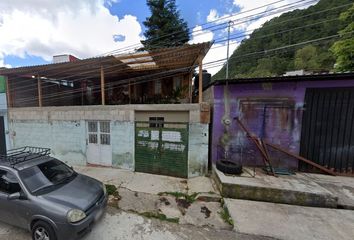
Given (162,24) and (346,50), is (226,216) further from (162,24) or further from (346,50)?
(162,24)

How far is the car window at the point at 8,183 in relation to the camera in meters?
3.25

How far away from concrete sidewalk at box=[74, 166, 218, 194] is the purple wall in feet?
4.44

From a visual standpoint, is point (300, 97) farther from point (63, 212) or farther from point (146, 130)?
point (63, 212)

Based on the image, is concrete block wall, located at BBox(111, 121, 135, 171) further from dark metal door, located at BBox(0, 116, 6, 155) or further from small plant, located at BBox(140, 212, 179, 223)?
dark metal door, located at BBox(0, 116, 6, 155)

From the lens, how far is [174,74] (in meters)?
10.1

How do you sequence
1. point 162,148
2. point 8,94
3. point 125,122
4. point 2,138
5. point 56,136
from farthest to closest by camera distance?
point 2,138
point 8,94
point 56,136
point 125,122
point 162,148

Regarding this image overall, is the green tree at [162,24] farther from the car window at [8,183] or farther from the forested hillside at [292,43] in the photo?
the car window at [8,183]

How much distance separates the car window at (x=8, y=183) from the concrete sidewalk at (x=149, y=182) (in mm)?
2855

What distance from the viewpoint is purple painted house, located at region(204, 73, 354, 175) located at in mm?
5820

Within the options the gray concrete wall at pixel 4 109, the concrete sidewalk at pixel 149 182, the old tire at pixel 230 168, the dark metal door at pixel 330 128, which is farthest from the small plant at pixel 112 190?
the gray concrete wall at pixel 4 109

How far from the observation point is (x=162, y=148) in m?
6.64

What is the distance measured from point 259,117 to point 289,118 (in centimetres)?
101

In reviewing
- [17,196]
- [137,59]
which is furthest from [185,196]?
[137,59]

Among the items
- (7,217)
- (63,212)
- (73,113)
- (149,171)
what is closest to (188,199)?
(149,171)
